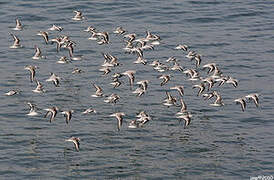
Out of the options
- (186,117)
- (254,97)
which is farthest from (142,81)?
(254,97)

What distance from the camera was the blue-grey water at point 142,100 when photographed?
70875mm

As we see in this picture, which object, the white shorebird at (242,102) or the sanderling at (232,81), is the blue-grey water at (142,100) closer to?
the white shorebird at (242,102)

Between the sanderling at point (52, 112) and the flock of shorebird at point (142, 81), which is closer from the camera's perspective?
the sanderling at point (52, 112)

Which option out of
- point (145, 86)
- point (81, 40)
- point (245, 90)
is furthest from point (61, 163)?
point (81, 40)

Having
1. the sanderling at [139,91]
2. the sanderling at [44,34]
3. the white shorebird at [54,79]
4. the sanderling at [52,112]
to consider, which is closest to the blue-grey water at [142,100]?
the sanderling at [52,112]

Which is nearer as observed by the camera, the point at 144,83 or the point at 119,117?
the point at 119,117

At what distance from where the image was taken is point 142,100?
272 ft

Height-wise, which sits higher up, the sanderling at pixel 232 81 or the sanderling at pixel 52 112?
the sanderling at pixel 232 81

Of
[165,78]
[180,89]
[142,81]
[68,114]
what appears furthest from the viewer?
[165,78]

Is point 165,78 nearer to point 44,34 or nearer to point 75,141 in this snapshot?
point 44,34

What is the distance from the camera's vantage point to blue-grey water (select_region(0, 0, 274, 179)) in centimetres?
7088

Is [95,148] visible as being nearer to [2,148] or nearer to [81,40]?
[2,148]

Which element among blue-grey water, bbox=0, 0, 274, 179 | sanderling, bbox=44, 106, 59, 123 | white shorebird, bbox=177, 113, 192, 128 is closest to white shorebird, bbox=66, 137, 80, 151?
blue-grey water, bbox=0, 0, 274, 179

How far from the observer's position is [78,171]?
69438 mm
